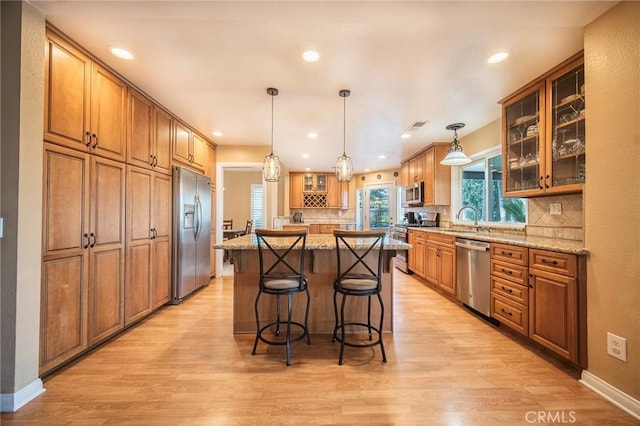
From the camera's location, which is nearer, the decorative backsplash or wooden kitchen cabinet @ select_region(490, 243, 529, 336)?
wooden kitchen cabinet @ select_region(490, 243, 529, 336)

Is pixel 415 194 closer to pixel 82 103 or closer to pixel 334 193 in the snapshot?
pixel 334 193

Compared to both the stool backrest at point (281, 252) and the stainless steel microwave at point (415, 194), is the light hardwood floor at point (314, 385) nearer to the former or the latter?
the stool backrest at point (281, 252)

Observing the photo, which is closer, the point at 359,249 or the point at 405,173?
the point at 359,249

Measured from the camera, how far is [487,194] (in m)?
3.99

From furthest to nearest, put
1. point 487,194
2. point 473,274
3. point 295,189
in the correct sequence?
1. point 295,189
2. point 487,194
3. point 473,274

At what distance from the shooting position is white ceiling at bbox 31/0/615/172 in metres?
1.64

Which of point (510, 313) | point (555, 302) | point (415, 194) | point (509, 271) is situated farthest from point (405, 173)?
point (555, 302)

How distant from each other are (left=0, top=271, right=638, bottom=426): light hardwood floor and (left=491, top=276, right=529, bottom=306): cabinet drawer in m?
0.39

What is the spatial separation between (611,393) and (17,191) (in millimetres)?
3767

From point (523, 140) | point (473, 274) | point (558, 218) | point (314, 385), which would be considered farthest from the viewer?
point (473, 274)

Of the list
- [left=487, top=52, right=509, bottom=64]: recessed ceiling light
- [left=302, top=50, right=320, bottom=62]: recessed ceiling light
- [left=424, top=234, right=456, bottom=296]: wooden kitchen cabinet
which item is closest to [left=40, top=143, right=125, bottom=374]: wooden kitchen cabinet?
[left=302, top=50, right=320, bottom=62]: recessed ceiling light

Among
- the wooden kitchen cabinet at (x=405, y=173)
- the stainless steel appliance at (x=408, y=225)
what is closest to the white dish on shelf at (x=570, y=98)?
the stainless steel appliance at (x=408, y=225)

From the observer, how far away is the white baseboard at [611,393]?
154 centimetres

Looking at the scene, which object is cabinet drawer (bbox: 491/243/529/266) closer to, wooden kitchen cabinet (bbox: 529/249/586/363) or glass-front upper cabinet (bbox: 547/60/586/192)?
wooden kitchen cabinet (bbox: 529/249/586/363)
